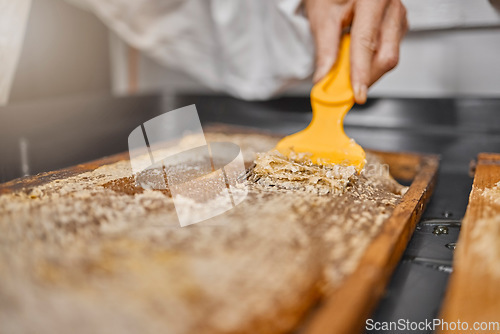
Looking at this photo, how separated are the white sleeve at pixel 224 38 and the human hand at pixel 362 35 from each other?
0.14 meters

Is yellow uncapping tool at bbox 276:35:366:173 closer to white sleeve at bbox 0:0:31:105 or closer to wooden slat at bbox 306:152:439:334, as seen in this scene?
wooden slat at bbox 306:152:439:334

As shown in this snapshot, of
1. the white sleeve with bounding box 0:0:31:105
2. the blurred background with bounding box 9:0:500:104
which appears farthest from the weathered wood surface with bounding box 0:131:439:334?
the blurred background with bounding box 9:0:500:104

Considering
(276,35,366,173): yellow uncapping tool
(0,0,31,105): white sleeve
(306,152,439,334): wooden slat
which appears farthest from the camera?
(0,0,31,105): white sleeve

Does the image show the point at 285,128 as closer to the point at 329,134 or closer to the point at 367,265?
the point at 329,134

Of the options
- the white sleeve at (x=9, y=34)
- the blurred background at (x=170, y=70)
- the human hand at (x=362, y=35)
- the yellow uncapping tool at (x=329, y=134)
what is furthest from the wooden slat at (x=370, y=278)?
the white sleeve at (x=9, y=34)

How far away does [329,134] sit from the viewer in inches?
26.2

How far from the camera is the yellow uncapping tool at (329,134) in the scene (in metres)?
0.63

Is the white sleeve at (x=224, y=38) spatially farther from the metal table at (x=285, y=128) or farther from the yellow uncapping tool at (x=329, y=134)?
the yellow uncapping tool at (x=329, y=134)

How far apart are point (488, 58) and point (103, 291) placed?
3.25ft

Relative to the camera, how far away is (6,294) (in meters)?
0.30

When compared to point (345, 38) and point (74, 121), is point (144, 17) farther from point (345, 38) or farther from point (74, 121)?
point (345, 38)

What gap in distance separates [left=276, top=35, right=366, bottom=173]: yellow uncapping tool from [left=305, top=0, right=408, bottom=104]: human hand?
0.10ft

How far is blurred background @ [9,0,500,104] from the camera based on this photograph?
0.93 m

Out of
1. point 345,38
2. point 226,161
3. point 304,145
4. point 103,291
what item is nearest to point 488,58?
point 345,38
